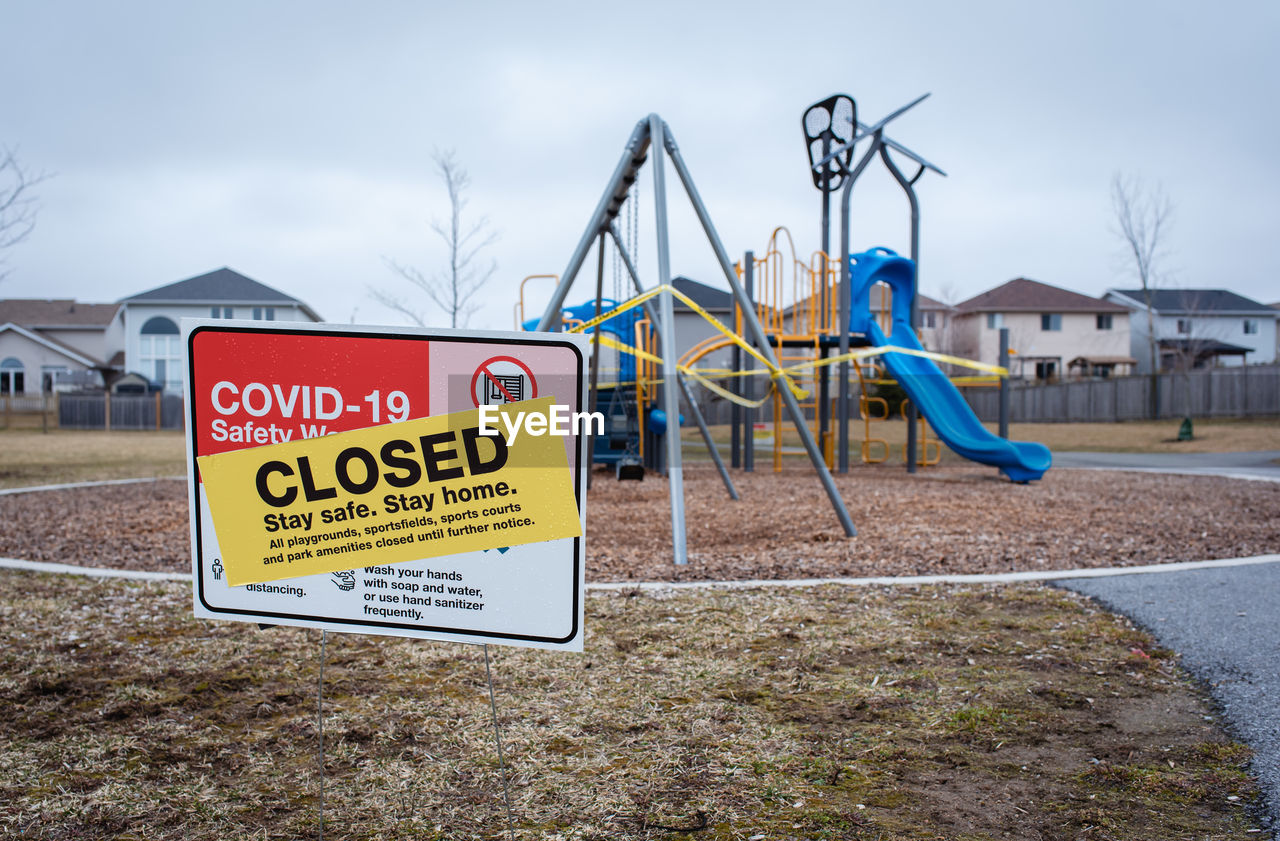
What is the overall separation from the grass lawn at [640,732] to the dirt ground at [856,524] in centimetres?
155

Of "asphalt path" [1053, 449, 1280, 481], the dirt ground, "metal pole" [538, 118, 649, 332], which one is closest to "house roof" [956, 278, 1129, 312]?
"asphalt path" [1053, 449, 1280, 481]

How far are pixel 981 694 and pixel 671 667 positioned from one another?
1.27 m

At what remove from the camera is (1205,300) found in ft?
168

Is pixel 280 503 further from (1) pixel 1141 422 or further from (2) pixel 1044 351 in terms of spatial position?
(2) pixel 1044 351

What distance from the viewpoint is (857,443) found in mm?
25594

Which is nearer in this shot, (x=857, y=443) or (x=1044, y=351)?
(x=857, y=443)

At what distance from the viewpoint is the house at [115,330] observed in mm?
42969

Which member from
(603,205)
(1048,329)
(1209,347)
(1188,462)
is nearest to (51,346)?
(603,205)

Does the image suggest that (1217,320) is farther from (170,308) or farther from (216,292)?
(170,308)

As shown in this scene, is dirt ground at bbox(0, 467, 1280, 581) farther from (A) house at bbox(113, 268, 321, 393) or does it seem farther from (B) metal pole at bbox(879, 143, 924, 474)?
(A) house at bbox(113, 268, 321, 393)

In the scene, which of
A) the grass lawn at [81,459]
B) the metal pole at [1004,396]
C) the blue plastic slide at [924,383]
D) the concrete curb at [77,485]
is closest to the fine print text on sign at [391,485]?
the grass lawn at [81,459]

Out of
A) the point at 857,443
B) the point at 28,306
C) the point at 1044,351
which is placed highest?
the point at 28,306

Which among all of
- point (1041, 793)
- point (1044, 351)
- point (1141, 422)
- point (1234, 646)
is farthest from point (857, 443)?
point (1044, 351)

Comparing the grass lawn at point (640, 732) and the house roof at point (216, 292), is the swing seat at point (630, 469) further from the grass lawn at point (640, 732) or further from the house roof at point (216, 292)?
the house roof at point (216, 292)
